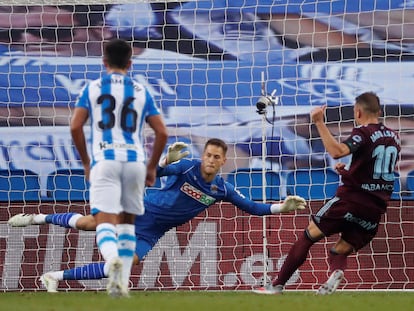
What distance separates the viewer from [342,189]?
9.32 meters

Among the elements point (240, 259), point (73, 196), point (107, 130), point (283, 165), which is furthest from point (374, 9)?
point (107, 130)

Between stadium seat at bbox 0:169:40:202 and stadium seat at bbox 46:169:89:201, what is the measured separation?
0.17 m

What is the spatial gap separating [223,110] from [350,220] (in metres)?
4.28

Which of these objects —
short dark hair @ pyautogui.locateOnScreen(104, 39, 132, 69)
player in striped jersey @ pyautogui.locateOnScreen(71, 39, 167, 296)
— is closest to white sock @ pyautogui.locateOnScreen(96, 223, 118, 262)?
player in striped jersey @ pyautogui.locateOnScreen(71, 39, 167, 296)

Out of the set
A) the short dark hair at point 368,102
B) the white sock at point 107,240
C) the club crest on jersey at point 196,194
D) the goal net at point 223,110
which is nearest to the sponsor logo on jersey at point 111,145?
the white sock at point 107,240

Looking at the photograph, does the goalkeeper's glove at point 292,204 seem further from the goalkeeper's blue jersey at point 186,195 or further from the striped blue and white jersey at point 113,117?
the striped blue and white jersey at point 113,117

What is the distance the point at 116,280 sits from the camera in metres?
7.05

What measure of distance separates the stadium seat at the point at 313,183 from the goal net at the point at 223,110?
2 cm

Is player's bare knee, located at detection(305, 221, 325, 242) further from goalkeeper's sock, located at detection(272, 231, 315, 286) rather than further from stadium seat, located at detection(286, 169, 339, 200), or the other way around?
stadium seat, located at detection(286, 169, 339, 200)

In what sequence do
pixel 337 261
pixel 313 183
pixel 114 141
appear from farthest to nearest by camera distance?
pixel 313 183 < pixel 337 261 < pixel 114 141

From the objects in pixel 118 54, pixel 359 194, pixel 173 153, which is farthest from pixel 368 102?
pixel 118 54

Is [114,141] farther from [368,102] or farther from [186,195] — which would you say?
[186,195]

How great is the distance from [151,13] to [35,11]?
4.98ft

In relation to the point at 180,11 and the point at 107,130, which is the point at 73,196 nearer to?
the point at 180,11
